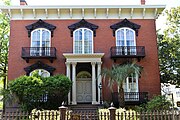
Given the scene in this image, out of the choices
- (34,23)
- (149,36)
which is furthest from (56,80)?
(149,36)

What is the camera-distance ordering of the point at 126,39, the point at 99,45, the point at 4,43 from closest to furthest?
1. the point at 99,45
2. the point at 126,39
3. the point at 4,43

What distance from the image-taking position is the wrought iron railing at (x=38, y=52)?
765 inches

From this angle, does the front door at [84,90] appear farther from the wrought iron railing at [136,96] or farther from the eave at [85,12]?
the eave at [85,12]

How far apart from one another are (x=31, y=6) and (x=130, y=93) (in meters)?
10.6

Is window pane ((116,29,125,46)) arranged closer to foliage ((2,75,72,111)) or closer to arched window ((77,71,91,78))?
arched window ((77,71,91,78))

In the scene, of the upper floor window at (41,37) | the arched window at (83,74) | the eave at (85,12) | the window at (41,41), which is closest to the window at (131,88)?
the arched window at (83,74)

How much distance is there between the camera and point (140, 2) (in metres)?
21.6

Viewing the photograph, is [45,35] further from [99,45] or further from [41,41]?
[99,45]

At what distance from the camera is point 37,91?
52.5 feet

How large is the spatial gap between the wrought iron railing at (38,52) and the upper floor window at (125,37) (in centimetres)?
538

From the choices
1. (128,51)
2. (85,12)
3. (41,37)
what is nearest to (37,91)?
(41,37)

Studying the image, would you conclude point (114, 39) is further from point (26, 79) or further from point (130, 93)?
point (26, 79)

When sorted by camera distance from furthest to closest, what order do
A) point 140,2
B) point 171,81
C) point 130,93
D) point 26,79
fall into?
point 171,81 < point 140,2 < point 130,93 < point 26,79

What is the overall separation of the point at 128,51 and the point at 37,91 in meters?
7.91
